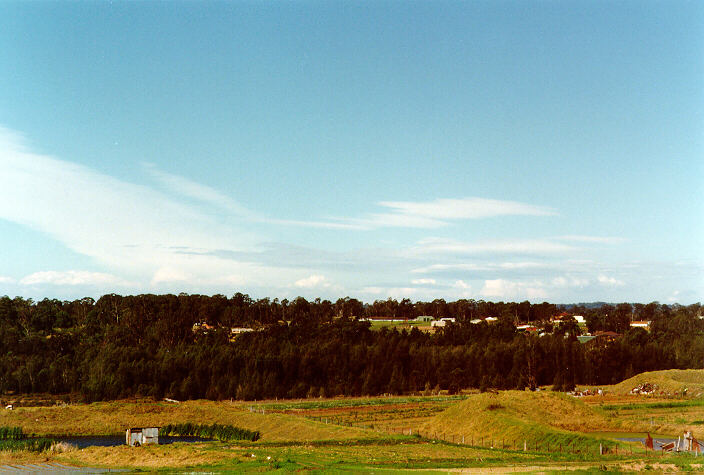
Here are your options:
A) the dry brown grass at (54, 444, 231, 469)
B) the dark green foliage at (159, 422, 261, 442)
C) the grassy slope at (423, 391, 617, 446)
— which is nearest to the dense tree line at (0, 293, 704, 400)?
the dark green foliage at (159, 422, 261, 442)

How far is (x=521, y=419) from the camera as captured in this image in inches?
2621

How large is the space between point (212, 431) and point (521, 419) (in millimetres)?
30816

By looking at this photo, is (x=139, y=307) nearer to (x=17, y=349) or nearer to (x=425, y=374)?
(x=17, y=349)

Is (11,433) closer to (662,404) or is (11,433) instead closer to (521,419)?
(521,419)

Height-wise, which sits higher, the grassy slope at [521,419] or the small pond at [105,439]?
the grassy slope at [521,419]

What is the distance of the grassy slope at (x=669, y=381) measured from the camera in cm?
10562

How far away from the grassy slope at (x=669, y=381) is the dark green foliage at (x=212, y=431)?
69340 millimetres

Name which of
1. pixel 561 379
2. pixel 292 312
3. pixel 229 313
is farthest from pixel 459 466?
pixel 292 312

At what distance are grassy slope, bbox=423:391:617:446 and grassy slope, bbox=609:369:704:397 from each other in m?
37.1

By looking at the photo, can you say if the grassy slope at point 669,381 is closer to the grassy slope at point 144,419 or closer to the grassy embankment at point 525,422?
the grassy embankment at point 525,422

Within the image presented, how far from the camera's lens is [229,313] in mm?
170500

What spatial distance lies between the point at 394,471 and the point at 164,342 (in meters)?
96.3

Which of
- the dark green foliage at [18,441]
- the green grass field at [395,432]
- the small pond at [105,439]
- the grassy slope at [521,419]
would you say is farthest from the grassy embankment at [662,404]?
the dark green foliage at [18,441]

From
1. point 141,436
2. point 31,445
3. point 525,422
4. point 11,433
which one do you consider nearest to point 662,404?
point 525,422
